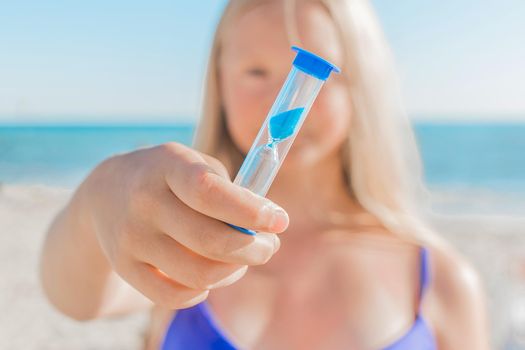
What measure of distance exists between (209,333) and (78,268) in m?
0.45

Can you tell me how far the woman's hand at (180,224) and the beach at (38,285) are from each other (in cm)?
279

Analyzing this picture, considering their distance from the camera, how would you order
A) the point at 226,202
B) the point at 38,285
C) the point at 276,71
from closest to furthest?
the point at 226,202
the point at 276,71
the point at 38,285

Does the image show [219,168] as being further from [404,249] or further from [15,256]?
[15,256]

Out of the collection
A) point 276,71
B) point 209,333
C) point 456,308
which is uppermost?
point 276,71

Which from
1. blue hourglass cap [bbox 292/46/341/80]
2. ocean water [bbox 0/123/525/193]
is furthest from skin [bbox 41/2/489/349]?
ocean water [bbox 0/123/525/193]

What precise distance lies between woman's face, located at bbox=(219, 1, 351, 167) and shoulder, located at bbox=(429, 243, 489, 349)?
466mm

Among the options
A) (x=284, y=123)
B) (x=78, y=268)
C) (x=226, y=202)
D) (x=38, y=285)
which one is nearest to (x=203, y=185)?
(x=226, y=202)

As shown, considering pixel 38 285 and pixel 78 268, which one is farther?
pixel 38 285

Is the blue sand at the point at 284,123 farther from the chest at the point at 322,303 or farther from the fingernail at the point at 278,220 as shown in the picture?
the chest at the point at 322,303

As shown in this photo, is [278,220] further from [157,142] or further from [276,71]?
[157,142]

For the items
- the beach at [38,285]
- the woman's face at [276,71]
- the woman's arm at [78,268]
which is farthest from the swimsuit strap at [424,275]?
the beach at [38,285]

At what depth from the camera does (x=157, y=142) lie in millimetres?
18984

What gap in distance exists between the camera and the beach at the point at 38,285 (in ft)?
11.2

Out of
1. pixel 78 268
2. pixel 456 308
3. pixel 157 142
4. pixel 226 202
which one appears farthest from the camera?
pixel 157 142
